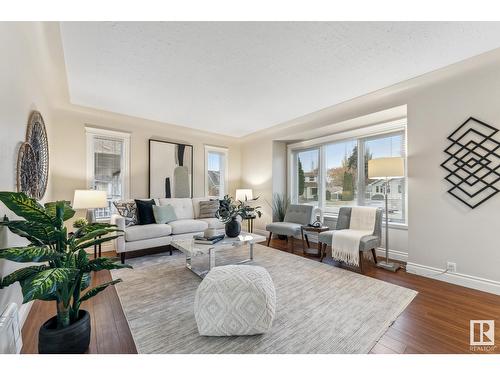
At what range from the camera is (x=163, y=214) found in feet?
12.7

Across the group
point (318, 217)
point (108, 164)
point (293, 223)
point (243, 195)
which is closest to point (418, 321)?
point (318, 217)

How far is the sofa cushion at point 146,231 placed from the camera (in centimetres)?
331

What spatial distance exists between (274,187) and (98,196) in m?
3.45

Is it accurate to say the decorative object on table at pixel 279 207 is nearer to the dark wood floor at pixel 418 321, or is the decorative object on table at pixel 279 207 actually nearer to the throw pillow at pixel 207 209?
the throw pillow at pixel 207 209

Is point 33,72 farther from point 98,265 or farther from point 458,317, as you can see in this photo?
point 458,317

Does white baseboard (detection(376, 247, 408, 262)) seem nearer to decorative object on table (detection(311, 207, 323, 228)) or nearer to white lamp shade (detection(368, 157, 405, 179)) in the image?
decorative object on table (detection(311, 207, 323, 228))

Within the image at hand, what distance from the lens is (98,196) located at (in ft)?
10.3

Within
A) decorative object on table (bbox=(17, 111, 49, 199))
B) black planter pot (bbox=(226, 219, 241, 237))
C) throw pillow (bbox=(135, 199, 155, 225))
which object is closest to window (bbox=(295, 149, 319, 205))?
black planter pot (bbox=(226, 219, 241, 237))

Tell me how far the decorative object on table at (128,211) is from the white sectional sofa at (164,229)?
0.14 meters

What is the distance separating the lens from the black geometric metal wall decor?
7.71ft

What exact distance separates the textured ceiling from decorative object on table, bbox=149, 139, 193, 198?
119 cm

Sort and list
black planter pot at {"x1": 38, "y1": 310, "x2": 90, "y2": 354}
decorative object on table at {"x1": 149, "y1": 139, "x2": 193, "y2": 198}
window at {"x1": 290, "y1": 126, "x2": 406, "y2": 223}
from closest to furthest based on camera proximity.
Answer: black planter pot at {"x1": 38, "y1": 310, "x2": 90, "y2": 354}, window at {"x1": 290, "y1": 126, "x2": 406, "y2": 223}, decorative object on table at {"x1": 149, "y1": 139, "x2": 193, "y2": 198}
